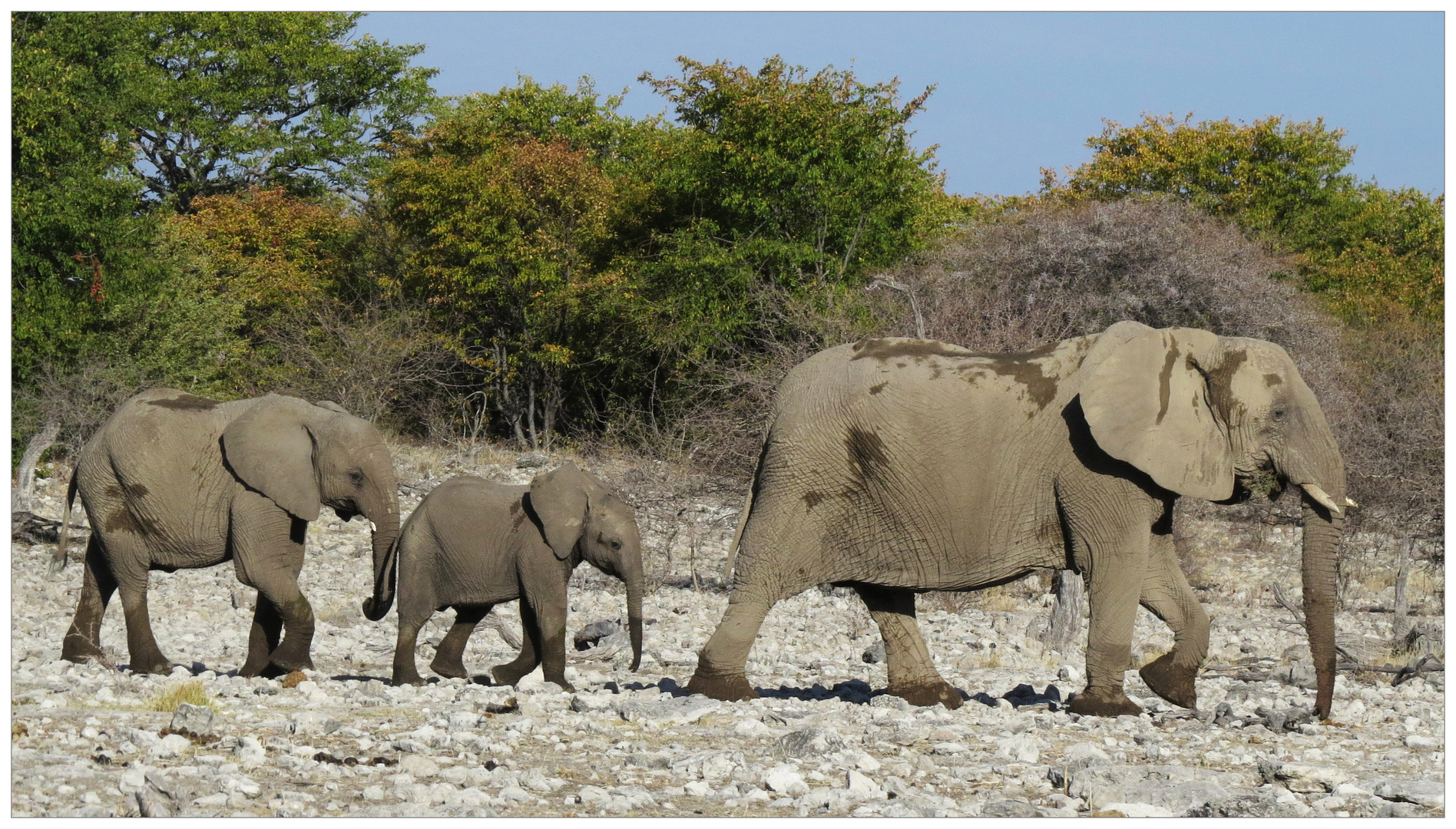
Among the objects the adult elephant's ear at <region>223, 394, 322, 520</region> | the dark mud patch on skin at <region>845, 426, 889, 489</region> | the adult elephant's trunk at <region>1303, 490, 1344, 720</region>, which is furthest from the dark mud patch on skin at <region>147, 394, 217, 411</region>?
the adult elephant's trunk at <region>1303, 490, 1344, 720</region>

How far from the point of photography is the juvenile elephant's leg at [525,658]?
1225 centimetres

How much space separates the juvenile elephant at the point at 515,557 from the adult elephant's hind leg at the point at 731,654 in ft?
2.62

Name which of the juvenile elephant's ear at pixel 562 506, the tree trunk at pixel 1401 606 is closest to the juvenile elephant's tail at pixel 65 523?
the juvenile elephant's ear at pixel 562 506

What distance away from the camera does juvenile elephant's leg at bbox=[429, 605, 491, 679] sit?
12625mm

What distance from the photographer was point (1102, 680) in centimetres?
1061

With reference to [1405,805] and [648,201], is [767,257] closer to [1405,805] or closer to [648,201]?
[648,201]

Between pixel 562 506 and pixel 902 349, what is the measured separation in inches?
110

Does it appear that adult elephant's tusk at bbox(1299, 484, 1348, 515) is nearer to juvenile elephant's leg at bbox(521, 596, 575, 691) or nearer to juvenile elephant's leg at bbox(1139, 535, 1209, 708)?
juvenile elephant's leg at bbox(1139, 535, 1209, 708)

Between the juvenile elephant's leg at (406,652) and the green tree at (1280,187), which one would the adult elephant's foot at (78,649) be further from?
the green tree at (1280,187)

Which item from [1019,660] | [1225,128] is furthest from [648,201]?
[1019,660]

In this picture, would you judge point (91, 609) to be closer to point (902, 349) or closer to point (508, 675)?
point (508, 675)

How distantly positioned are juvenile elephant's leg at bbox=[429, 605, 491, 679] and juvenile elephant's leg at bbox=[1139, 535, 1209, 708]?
16.7 ft

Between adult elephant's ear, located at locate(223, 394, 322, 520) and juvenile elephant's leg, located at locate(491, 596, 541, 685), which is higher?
adult elephant's ear, located at locate(223, 394, 322, 520)

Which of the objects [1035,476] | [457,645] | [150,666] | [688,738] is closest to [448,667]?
[457,645]
